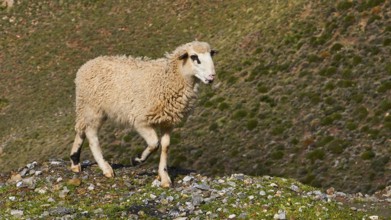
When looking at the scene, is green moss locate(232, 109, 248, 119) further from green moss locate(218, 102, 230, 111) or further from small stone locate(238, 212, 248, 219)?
small stone locate(238, 212, 248, 219)

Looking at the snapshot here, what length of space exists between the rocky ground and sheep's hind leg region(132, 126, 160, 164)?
2.73 feet

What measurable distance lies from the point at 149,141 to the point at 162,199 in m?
2.31

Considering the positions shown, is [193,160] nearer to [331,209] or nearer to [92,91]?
[92,91]

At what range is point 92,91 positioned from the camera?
19.1 metres

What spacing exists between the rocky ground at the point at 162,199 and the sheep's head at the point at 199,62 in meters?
3.08

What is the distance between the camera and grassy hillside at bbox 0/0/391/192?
3003 cm

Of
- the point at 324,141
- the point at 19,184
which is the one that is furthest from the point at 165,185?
the point at 324,141

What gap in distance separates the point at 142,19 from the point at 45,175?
1855 inches

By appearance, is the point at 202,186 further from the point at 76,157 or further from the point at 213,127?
the point at 213,127

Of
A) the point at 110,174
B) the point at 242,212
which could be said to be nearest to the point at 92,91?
the point at 110,174

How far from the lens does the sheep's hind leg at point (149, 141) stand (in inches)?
671

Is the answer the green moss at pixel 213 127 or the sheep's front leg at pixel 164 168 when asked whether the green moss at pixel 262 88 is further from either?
the sheep's front leg at pixel 164 168

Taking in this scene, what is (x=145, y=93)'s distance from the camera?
17812 mm

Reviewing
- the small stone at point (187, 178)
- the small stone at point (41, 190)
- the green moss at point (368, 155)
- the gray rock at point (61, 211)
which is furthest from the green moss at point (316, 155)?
the gray rock at point (61, 211)
